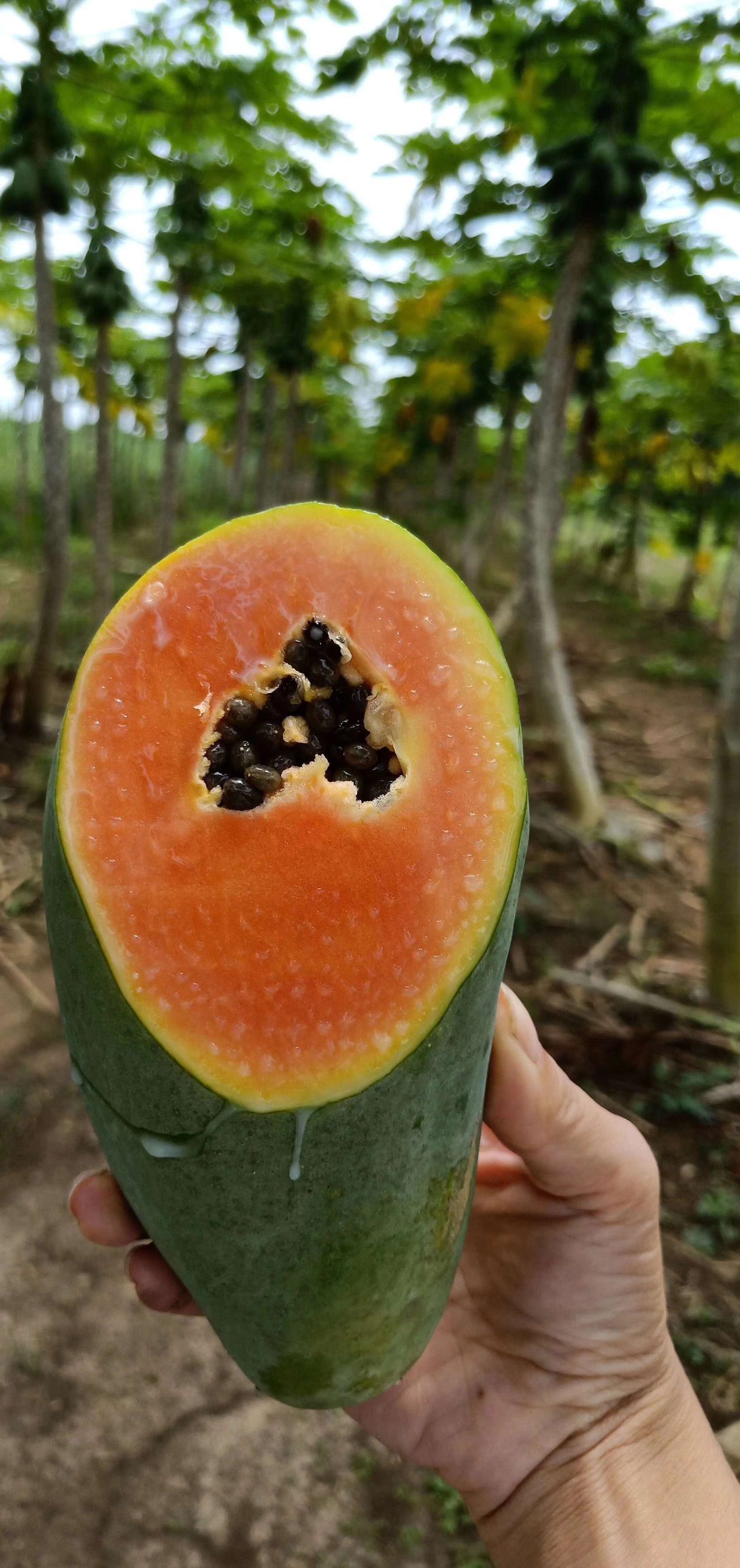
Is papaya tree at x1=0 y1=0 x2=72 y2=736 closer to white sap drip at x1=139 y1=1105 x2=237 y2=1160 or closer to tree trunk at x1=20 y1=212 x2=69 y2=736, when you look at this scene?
tree trunk at x1=20 y1=212 x2=69 y2=736

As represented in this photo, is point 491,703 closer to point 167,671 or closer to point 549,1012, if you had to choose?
point 167,671

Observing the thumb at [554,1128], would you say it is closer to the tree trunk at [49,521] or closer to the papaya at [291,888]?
the papaya at [291,888]

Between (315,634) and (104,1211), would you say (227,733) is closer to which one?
(315,634)

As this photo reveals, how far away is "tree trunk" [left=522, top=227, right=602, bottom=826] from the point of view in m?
4.39

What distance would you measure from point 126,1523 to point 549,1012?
6.21ft

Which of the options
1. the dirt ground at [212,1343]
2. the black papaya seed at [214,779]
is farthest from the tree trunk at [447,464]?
the black papaya seed at [214,779]

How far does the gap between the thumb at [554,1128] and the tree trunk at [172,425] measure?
5650 mm

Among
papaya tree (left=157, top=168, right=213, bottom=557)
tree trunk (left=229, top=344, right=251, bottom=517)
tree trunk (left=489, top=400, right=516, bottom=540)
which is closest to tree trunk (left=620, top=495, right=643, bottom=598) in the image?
tree trunk (left=489, top=400, right=516, bottom=540)

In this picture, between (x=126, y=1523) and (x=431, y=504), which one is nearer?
(x=126, y=1523)

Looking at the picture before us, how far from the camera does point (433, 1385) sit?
5.40ft

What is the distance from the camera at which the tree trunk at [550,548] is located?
4387 mm

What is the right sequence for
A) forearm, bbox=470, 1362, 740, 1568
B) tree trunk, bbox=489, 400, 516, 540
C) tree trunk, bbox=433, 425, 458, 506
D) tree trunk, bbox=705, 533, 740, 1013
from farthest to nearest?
tree trunk, bbox=433, 425, 458, 506 < tree trunk, bbox=489, 400, 516, 540 < tree trunk, bbox=705, 533, 740, 1013 < forearm, bbox=470, 1362, 740, 1568

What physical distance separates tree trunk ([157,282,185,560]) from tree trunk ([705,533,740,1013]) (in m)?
4.48

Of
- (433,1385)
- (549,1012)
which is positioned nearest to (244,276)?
(549,1012)
